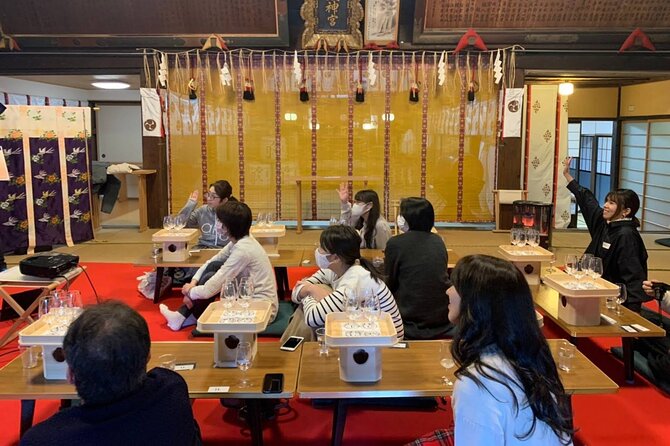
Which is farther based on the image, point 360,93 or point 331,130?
point 331,130

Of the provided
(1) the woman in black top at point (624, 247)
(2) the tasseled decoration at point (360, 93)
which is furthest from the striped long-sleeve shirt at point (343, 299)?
(2) the tasseled decoration at point (360, 93)

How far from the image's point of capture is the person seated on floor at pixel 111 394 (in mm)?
1476

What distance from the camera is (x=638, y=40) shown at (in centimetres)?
774

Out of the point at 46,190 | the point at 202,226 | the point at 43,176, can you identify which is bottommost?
the point at 202,226

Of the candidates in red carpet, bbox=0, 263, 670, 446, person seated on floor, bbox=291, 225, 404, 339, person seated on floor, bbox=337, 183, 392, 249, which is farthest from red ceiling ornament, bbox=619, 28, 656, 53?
person seated on floor, bbox=291, 225, 404, 339

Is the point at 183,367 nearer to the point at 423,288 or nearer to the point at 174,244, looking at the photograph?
the point at 423,288

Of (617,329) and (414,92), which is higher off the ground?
(414,92)

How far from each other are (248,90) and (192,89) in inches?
31.3

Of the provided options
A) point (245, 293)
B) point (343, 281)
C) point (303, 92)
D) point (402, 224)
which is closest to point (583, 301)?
point (343, 281)

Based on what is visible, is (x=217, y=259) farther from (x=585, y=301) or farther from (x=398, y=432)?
(x=585, y=301)

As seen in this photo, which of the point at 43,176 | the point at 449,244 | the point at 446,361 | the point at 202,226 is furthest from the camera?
the point at 449,244

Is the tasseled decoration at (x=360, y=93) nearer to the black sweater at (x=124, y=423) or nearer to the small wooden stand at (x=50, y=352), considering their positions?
the small wooden stand at (x=50, y=352)

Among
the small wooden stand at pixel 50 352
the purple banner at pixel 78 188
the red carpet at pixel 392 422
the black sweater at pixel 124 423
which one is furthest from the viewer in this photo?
the purple banner at pixel 78 188

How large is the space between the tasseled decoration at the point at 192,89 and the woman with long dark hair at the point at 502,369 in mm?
7120
